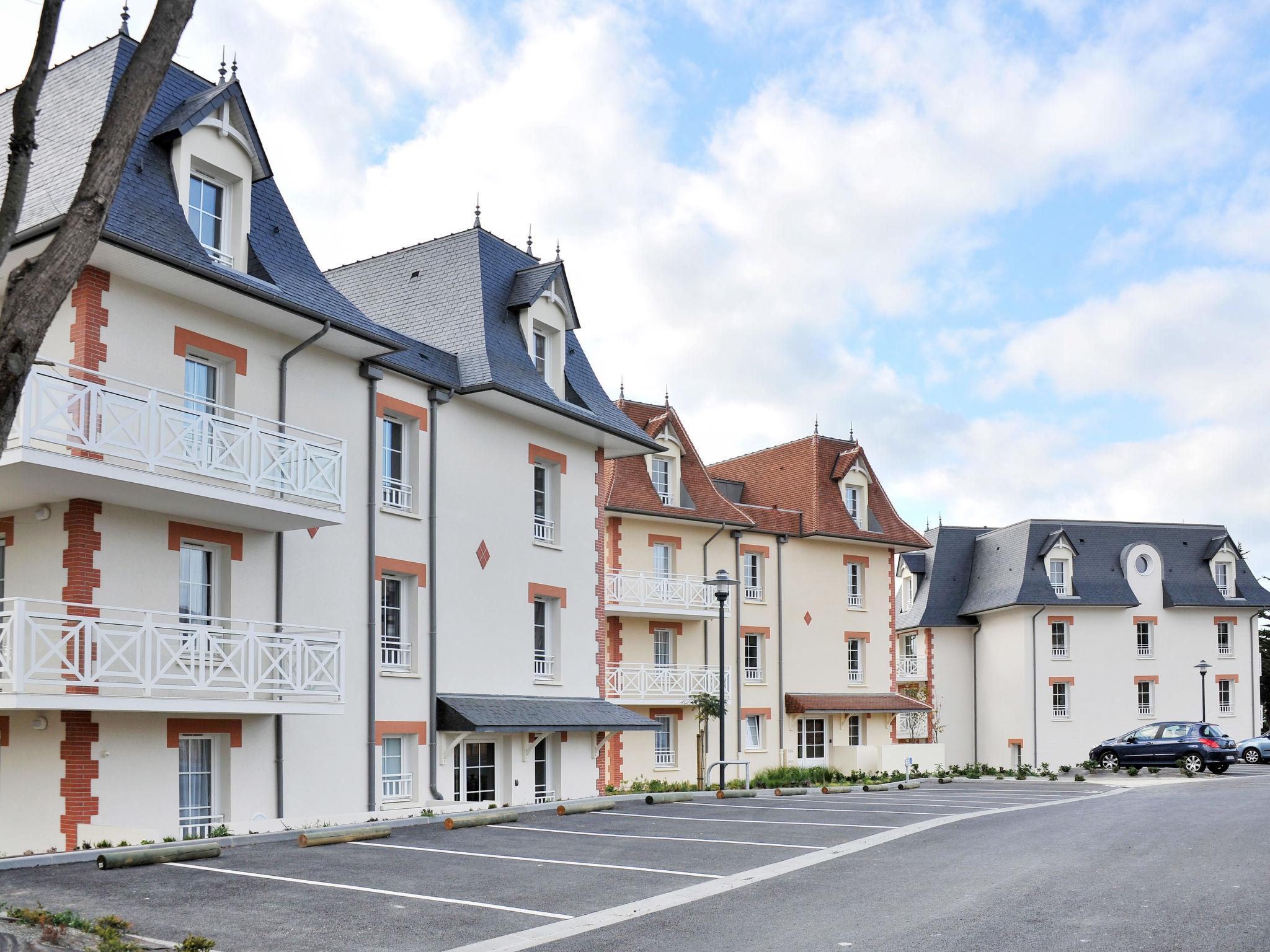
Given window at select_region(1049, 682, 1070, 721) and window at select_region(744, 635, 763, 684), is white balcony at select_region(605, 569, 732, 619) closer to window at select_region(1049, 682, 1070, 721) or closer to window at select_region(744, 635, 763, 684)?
window at select_region(744, 635, 763, 684)

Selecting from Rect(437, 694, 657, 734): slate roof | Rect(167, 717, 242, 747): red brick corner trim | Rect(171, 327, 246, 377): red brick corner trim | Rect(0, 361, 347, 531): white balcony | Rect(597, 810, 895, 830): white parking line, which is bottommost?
Rect(597, 810, 895, 830): white parking line

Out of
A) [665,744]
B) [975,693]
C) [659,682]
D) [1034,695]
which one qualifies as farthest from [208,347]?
[975,693]

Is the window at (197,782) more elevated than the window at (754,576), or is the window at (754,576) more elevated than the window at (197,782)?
the window at (754,576)

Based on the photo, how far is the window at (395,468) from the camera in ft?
66.5

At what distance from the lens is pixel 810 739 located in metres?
37.2

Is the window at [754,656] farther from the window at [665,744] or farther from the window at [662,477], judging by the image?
the window at [662,477]

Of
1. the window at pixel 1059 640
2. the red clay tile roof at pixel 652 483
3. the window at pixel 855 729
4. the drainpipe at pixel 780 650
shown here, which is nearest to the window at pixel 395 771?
the red clay tile roof at pixel 652 483

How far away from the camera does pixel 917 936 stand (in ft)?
28.7

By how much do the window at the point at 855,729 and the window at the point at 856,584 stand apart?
3.56 meters

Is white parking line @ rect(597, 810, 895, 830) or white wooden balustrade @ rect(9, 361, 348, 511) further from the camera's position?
white parking line @ rect(597, 810, 895, 830)

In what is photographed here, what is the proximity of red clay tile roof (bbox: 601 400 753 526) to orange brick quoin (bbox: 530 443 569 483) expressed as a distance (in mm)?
6827

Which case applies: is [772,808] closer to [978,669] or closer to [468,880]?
[468,880]

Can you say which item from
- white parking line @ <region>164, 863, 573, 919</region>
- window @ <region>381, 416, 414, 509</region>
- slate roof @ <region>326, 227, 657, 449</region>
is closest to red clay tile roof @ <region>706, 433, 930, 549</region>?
slate roof @ <region>326, 227, 657, 449</region>

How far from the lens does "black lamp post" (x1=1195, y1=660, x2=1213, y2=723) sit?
141ft
